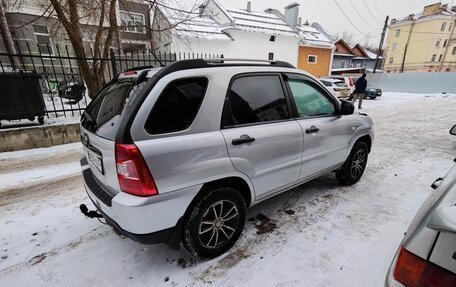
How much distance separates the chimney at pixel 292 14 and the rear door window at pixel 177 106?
79.2 feet

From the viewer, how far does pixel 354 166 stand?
12.1 ft

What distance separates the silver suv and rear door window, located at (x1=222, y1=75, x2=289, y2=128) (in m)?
0.01

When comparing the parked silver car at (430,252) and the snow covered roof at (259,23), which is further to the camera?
the snow covered roof at (259,23)

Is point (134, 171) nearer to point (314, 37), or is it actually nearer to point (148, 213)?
point (148, 213)

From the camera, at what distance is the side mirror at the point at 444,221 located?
35.7 inches

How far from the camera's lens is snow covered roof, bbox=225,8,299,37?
1996 cm

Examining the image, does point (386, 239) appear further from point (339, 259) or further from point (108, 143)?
point (108, 143)

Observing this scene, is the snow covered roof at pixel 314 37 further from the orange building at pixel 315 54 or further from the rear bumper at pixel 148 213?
the rear bumper at pixel 148 213

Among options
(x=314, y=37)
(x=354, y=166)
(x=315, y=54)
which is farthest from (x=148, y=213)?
(x=314, y=37)

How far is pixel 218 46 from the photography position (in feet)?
61.8

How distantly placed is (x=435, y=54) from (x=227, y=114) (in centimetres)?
5695

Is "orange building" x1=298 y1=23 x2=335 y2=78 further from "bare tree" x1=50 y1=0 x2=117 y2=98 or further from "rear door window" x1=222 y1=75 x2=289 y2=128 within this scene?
"rear door window" x1=222 y1=75 x2=289 y2=128

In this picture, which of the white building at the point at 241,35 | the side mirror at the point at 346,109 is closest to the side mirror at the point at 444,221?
the side mirror at the point at 346,109

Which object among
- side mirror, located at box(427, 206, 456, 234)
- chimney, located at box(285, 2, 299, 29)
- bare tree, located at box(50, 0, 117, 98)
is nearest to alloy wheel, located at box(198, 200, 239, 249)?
side mirror, located at box(427, 206, 456, 234)
